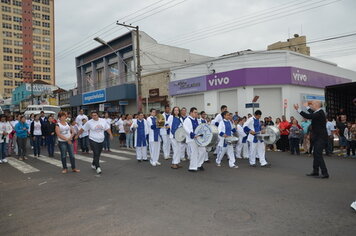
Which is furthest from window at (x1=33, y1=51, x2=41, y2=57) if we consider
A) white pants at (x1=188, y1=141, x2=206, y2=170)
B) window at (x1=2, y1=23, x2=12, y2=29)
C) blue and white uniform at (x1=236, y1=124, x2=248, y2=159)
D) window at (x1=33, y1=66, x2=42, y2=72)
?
white pants at (x1=188, y1=141, x2=206, y2=170)

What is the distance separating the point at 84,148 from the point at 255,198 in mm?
10385

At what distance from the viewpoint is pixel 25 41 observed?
10144cm

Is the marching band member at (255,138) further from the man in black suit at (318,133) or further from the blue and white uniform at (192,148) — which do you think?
the man in black suit at (318,133)

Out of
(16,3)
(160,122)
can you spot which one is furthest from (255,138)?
(16,3)

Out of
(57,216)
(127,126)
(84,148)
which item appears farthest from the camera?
(127,126)

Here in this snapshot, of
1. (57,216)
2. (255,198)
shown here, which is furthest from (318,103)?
(57,216)

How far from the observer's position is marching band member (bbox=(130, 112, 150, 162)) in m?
10.7

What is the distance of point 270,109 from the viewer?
2112 cm

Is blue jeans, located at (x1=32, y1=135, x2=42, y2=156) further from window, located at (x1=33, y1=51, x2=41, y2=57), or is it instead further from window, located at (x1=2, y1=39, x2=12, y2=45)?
window, located at (x1=33, y1=51, x2=41, y2=57)

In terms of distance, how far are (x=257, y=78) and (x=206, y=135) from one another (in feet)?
44.3

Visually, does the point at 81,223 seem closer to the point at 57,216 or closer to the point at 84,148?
the point at 57,216

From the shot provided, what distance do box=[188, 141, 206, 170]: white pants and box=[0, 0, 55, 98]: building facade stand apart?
100753mm

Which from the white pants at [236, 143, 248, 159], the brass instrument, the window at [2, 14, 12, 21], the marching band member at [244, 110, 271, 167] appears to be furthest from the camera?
the window at [2, 14, 12, 21]

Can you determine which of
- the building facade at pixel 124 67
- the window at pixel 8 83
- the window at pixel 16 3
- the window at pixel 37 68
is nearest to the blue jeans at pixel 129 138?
the building facade at pixel 124 67
